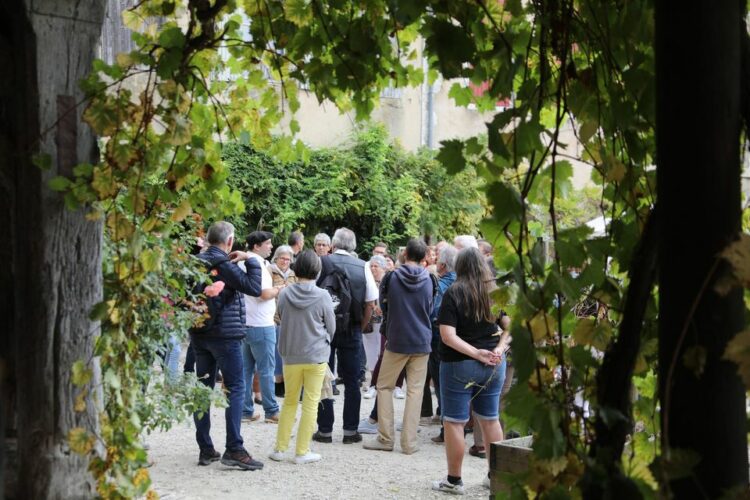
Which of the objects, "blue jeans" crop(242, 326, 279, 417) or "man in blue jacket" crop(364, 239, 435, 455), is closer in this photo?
"man in blue jacket" crop(364, 239, 435, 455)

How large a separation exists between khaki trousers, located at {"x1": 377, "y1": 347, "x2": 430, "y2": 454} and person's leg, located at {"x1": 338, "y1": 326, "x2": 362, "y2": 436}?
446 millimetres

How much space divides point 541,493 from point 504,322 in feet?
18.5

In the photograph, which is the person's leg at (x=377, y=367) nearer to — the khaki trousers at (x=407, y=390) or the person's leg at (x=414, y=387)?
the khaki trousers at (x=407, y=390)

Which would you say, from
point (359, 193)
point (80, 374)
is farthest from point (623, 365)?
point (359, 193)

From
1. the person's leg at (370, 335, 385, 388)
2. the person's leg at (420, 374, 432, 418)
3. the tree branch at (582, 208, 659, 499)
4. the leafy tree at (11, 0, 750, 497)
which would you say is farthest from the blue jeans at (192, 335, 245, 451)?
the tree branch at (582, 208, 659, 499)

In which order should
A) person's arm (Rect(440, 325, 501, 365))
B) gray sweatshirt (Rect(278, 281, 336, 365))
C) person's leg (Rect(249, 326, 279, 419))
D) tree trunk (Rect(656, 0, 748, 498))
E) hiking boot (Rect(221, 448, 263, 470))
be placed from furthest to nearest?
person's leg (Rect(249, 326, 279, 419)) < gray sweatshirt (Rect(278, 281, 336, 365)) < hiking boot (Rect(221, 448, 263, 470)) < person's arm (Rect(440, 325, 501, 365)) < tree trunk (Rect(656, 0, 748, 498))

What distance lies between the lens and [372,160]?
17953 mm

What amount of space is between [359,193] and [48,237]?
46.4 ft

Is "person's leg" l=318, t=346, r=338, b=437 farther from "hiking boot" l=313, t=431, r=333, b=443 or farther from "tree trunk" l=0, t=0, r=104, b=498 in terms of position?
"tree trunk" l=0, t=0, r=104, b=498

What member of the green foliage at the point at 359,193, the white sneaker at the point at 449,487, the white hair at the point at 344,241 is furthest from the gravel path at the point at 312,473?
the green foliage at the point at 359,193

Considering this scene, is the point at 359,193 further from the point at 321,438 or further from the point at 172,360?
the point at 321,438

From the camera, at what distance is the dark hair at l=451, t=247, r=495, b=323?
751cm

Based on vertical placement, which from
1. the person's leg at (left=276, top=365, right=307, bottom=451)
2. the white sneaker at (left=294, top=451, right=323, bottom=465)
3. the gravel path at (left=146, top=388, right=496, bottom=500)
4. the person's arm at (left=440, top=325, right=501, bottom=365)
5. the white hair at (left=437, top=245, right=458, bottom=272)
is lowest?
the gravel path at (left=146, top=388, right=496, bottom=500)

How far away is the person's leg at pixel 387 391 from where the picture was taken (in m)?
8.93
